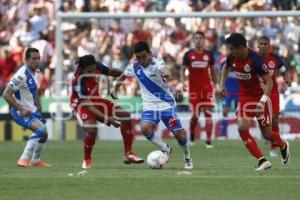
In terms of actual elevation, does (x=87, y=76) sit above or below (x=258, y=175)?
above

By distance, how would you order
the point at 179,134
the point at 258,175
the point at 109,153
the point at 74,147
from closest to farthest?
the point at 258,175, the point at 179,134, the point at 109,153, the point at 74,147

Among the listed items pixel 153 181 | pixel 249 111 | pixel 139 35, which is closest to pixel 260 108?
pixel 249 111

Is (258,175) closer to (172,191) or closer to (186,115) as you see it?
(172,191)

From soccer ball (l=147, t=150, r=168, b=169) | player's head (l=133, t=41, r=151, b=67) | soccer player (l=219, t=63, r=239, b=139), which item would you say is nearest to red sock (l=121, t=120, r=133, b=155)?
soccer ball (l=147, t=150, r=168, b=169)

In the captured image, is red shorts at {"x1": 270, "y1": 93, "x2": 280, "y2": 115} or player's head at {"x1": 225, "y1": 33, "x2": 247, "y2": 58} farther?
red shorts at {"x1": 270, "y1": 93, "x2": 280, "y2": 115}

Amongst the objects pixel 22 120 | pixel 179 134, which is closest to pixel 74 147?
pixel 22 120

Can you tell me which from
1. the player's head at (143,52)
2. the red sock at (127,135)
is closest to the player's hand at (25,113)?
the red sock at (127,135)

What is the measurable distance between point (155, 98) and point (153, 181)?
320cm

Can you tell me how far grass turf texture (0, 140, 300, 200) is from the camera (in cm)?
1202

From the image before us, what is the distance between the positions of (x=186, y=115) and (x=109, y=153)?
18.2 feet

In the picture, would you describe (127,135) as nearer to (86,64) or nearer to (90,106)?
(90,106)

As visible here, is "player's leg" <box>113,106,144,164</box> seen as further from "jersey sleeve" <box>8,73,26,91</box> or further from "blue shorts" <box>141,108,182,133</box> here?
"jersey sleeve" <box>8,73,26,91</box>

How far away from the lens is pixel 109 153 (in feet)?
69.2

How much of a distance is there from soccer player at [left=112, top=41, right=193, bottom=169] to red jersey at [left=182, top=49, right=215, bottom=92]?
652cm
